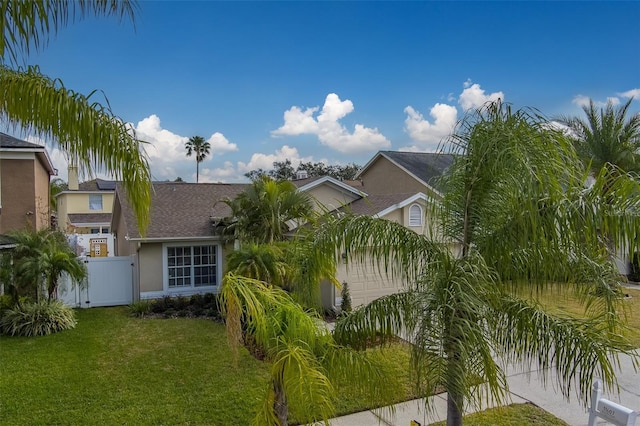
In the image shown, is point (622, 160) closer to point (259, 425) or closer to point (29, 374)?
point (259, 425)

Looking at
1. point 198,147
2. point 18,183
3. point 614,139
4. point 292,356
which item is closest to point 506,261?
point 292,356

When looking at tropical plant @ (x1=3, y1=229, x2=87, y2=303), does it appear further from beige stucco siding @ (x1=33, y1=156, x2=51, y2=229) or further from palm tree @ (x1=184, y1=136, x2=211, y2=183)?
palm tree @ (x1=184, y1=136, x2=211, y2=183)

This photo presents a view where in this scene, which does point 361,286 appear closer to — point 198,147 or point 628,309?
point 628,309

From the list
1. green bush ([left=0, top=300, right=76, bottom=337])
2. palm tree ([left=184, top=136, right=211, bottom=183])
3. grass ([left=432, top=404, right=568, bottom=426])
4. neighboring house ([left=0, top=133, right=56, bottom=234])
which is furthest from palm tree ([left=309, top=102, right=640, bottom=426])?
palm tree ([left=184, top=136, right=211, bottom=183])

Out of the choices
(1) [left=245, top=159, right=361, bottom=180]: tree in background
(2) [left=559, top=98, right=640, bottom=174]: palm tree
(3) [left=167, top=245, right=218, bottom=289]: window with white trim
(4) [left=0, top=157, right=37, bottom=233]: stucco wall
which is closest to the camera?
(3) [left=167, top=245, right=218, bottom=289]: window with white trim

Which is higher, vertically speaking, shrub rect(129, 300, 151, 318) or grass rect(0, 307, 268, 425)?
shrub rect(129, 300, 151, 318)

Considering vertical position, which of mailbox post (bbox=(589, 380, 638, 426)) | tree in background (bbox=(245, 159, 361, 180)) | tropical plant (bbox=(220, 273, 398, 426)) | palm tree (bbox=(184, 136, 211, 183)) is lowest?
mailbox post (bbox=(589, 380, 638, 426))

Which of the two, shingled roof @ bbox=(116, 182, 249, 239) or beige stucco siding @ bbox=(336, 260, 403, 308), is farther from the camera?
shingled roof @ bbox=(116, 182, 249, 239)

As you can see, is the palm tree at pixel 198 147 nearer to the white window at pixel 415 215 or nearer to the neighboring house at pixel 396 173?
the neighboring house at pixel 396 173
